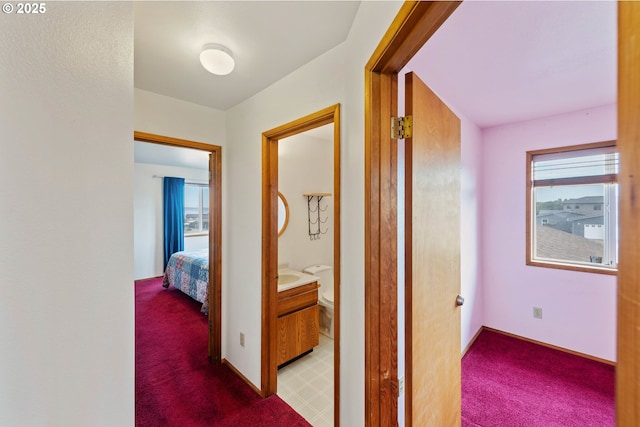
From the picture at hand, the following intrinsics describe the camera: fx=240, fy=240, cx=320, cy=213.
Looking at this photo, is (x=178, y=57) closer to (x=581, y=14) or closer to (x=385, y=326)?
(x=385, y=326)

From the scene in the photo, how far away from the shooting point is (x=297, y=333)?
233 cm

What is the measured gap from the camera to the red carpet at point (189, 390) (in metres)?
1.69

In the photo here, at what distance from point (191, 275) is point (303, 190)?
94.0 inches

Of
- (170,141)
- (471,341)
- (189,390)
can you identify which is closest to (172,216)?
(170,141)

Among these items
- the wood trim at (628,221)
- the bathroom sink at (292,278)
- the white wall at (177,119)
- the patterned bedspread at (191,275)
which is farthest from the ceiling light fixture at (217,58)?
the patterned bedspread at (191,275)

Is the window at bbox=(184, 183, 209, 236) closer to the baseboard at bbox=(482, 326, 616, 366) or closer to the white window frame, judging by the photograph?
the white window frame

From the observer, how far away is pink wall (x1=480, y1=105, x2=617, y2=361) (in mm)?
2248

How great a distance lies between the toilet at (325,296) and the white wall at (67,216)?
216 cm

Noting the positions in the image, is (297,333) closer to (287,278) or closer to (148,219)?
(287,278)

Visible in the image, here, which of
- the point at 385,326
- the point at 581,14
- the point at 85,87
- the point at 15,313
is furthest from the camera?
the point at 581,14

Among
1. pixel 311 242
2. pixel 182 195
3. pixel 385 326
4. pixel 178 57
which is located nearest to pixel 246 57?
pixel 178 57

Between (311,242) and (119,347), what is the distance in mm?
2519

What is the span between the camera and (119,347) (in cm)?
75

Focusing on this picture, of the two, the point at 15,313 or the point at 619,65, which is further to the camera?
the point at 15,313
